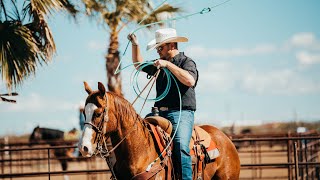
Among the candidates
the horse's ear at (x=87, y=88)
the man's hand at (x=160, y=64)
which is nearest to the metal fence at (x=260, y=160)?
the man's hand at (x=160, y=64)

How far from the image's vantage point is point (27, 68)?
10.2m

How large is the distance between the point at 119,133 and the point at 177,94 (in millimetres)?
853

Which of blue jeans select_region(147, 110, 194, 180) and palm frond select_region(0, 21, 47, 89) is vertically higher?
palm frond select_region(0, 21, 47, 89)

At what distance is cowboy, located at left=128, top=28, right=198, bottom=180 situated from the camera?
552cm

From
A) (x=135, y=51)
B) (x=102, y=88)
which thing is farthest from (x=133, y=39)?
(x=102, y=88)

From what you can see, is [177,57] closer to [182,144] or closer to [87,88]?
[182,144]

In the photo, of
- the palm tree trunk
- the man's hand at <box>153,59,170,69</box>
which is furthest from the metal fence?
the man's hand at <box>153,59,170,69</box>

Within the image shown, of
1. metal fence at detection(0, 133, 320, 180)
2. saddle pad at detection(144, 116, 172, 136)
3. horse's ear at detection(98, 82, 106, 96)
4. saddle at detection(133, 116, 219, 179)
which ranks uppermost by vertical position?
horse's ear at detection(98, 82, 106, 96)

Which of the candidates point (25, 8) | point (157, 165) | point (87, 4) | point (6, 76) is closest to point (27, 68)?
point (6, 76)

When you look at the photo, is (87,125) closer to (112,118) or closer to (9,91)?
(112,118)

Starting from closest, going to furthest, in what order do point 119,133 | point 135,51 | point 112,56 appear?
point 119,133
point 135,51
point 112,56

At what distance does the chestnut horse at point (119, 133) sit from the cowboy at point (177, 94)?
0.89 ft

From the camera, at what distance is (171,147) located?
18.1 ft

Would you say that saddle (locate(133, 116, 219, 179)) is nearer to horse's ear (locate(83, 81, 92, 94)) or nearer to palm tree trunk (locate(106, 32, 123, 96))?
horse's ear (locate(83, 81, 92, 94))
